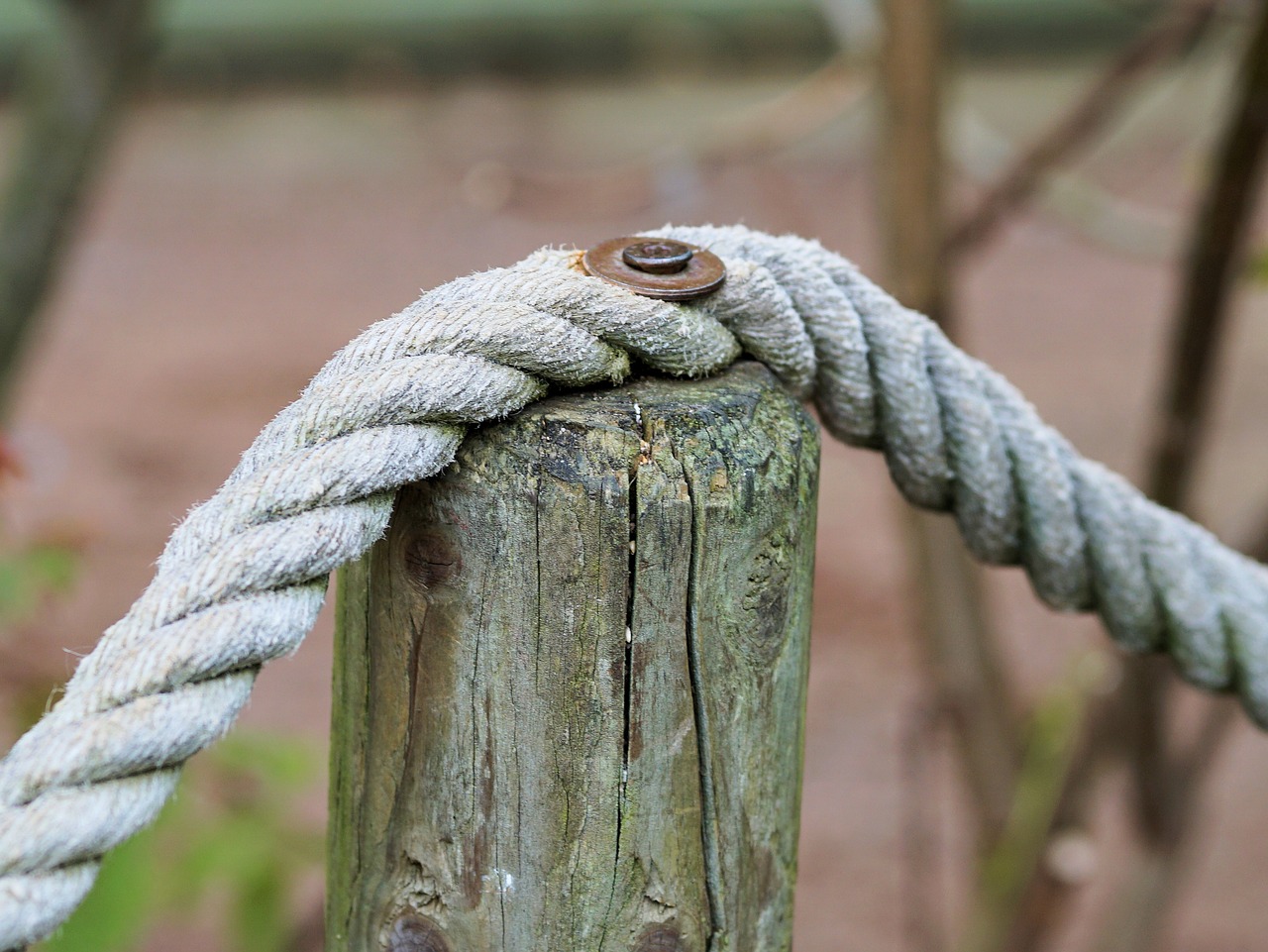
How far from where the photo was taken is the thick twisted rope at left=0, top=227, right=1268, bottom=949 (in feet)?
1.82

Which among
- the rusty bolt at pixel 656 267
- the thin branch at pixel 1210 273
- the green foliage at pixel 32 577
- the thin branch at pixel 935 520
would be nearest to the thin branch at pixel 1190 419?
the thin branch at pixel 1210 273

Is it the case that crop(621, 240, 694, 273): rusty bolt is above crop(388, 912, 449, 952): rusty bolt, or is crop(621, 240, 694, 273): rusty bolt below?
above

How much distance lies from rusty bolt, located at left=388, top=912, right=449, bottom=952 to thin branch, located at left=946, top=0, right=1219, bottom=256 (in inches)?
50.3

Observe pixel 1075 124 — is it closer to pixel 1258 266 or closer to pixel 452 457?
pixel 1258 266

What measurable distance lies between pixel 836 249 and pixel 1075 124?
415cm

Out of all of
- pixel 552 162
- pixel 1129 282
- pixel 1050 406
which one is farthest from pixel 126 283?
pixel 1129 282

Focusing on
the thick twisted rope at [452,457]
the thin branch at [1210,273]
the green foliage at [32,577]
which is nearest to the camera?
the thick twisted rope at [452,457]

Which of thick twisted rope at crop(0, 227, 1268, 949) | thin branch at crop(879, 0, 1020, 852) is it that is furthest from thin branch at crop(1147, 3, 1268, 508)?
thick twisted rope at crop(0, 227, 1268, 949)

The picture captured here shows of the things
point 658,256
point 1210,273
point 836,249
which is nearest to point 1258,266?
point 1210,273

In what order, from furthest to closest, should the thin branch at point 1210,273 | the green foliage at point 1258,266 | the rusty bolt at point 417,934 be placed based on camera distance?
the green foliage at point 1258,266 < the thin branch at point 1210,273 < the rusty bolt at point 417,934

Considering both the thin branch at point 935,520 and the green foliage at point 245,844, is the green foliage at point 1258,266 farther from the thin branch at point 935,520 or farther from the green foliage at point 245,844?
the green foliage at point 245,844

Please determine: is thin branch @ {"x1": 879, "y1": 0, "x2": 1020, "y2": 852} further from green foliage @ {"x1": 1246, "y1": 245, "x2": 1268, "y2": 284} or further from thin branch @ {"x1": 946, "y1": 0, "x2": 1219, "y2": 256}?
green foliage @ {"x1": 1246, "y1": 245, "x2": 1268, "y2": 284}

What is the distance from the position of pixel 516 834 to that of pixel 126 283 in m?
6.36

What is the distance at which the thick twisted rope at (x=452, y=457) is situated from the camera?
555mm
